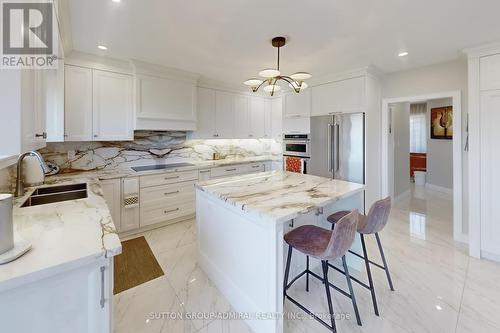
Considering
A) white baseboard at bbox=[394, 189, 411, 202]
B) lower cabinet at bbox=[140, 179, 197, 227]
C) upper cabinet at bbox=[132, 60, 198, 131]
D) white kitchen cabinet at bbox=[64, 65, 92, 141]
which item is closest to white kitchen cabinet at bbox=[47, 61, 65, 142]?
white kitchen cabinet at bbox=[64, 65, 92, 141]

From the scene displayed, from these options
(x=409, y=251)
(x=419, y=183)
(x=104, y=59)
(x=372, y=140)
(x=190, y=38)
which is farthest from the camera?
(x=419, y=183)

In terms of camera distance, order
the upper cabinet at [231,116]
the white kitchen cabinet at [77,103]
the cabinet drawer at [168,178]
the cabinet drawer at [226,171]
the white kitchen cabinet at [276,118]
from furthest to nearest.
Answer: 1. the white kitchen cabinet at [276,118]
2. the upper cabinet at [231,116]
3. the cabinet drawer at [226,171]
4. the cabinet drawer at [168,178]
5. the white kitchen cabinet at [77,103]

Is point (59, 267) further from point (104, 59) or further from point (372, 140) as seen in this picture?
point (372, 140)

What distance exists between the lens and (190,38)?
8.18 ft

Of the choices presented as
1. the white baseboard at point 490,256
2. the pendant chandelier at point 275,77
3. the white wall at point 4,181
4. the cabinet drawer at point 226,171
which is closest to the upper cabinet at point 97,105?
the white wall at point 4,181

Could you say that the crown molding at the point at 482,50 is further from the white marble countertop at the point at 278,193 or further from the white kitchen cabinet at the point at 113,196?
the white kitchen cabinet at the point at 113,196

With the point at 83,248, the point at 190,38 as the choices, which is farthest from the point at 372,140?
the point at 83,248

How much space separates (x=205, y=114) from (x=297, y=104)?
177cm

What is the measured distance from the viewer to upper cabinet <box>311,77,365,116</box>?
351 centimetres

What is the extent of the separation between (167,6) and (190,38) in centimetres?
59

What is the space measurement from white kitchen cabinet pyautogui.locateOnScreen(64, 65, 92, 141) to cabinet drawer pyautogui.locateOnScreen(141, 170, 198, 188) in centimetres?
89

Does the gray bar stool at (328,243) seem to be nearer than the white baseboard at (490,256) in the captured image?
Yes

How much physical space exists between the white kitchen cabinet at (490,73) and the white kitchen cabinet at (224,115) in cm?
362

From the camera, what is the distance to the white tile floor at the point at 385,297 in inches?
66.1
